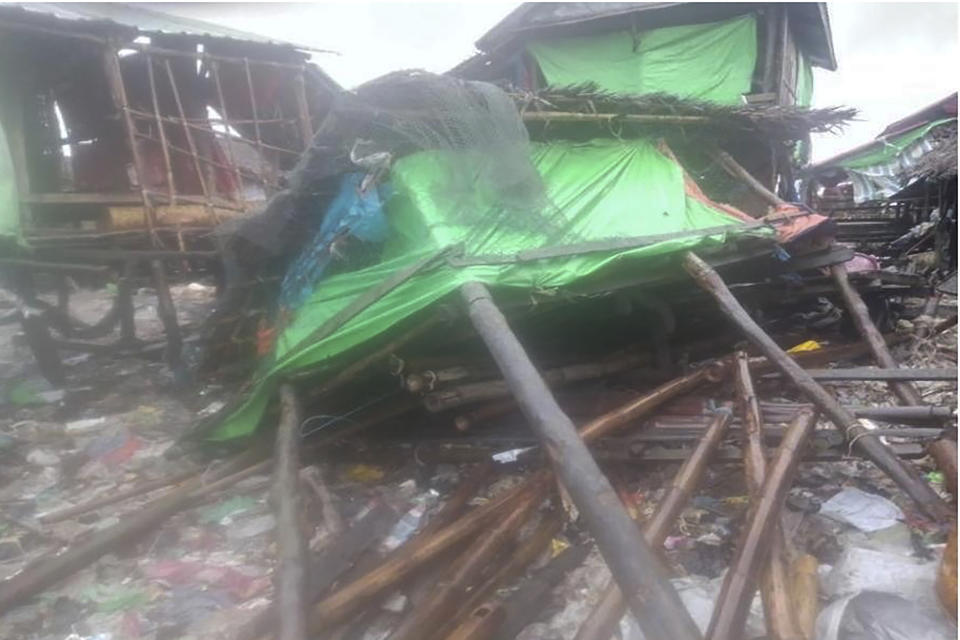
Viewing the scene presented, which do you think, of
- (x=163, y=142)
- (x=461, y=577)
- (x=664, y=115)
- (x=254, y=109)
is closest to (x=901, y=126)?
(x=664, y=115)

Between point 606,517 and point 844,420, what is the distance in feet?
6.38

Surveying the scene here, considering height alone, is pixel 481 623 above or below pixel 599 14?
below

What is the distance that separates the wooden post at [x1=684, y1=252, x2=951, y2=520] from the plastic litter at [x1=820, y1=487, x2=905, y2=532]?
241 millimetres

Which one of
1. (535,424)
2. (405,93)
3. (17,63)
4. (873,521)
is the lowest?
(873,521)

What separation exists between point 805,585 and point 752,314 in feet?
14.5

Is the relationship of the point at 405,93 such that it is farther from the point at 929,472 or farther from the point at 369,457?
the point at 929,472

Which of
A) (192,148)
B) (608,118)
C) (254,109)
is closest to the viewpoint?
(608,118)

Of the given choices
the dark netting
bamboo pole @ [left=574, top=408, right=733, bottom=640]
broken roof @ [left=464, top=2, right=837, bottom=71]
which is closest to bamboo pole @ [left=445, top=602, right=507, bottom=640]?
bamboo pole @ [left=574, top=408, right=733, bottom=640]

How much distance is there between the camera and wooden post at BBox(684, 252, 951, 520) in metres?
2.94

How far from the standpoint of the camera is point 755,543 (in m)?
2.53

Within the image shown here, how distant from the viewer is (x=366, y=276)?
4.32 m

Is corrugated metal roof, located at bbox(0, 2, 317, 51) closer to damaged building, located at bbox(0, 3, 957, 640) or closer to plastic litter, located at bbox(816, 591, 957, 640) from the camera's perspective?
damaged building, located at bbox(0, 3, 957, 640)

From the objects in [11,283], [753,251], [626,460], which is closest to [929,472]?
[626,460]

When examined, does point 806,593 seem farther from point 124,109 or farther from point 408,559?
point 124,109
